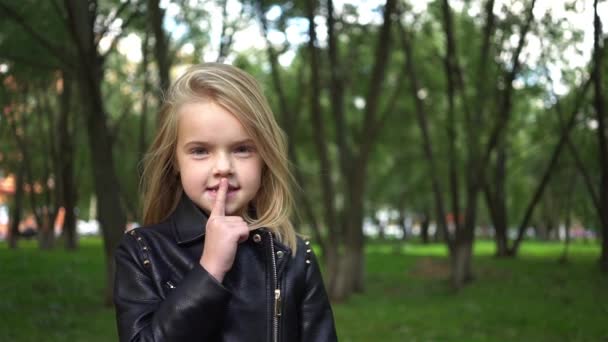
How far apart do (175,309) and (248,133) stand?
532 mm

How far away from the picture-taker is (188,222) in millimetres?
2027

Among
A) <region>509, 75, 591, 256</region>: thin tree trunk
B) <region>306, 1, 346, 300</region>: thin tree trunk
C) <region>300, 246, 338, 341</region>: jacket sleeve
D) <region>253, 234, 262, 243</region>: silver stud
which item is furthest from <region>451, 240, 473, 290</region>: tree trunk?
<region>253, 234, 262, 243</region>: silver stud

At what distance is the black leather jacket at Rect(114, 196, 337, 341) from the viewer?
1.81 meters

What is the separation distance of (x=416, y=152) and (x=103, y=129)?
22943mm

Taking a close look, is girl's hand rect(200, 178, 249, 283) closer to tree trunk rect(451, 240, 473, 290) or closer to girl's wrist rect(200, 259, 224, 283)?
girl's wrist rect(200, 259, 224, 283)

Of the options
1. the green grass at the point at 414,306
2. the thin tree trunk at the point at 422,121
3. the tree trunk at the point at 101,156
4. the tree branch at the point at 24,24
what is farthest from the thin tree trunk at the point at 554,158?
the tree branch at the point at 24,24

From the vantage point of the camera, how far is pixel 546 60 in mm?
17000

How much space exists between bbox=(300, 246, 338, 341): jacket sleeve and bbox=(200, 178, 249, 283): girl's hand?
0.33 meters

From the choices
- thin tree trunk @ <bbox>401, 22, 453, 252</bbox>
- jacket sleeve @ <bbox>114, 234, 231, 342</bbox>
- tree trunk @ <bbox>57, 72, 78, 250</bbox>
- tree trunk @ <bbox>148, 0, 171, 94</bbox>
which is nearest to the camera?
jacket sleeve @ <bbox>114, 234, 231, 342</bbox>

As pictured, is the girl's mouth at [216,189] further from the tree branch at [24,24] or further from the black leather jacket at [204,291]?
the tree branch at [24,24]

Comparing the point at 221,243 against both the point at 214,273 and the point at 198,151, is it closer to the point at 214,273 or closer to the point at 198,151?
the point at 214,273

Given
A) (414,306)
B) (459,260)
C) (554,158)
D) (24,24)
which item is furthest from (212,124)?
(554,158)

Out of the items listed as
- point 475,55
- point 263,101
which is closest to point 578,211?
point 475,55

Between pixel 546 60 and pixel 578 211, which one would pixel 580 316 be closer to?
pixel 546 60
